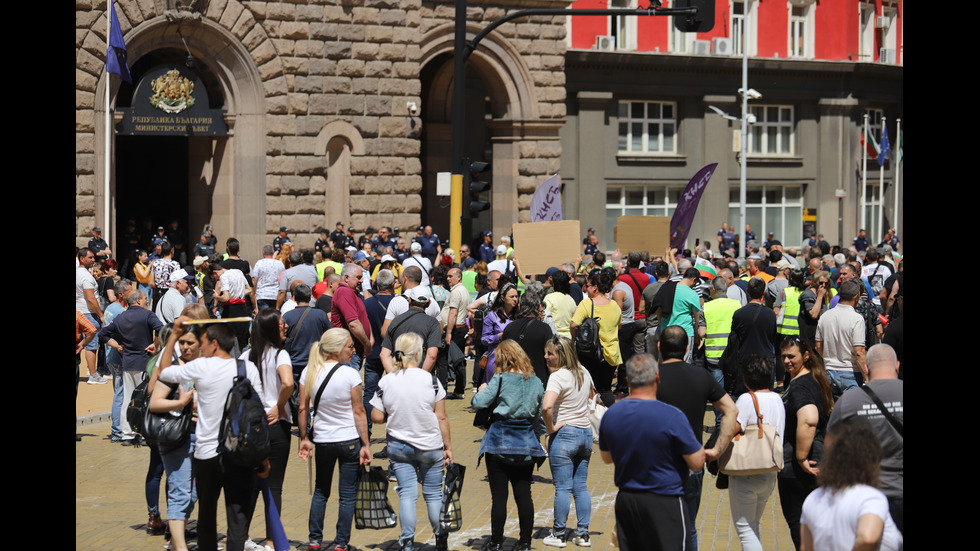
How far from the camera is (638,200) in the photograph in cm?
3928

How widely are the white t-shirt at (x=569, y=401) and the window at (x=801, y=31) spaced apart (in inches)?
1349

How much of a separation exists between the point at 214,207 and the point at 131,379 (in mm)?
13752

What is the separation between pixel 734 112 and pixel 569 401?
3187 cm

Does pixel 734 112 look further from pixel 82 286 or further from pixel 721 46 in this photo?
pixel 82 286

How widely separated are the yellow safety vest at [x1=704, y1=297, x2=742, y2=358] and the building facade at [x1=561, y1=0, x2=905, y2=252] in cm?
2342

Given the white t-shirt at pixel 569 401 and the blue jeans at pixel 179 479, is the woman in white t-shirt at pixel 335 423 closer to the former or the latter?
the blue jeans at pixel 179 479

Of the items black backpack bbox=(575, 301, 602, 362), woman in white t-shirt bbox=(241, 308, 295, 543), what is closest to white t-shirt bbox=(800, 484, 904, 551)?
woman in white t-shirt bbox=(241, 308, 295, 543)

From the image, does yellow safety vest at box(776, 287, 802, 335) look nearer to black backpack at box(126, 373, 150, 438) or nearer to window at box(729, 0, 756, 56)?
black backpack at box(126, 373, 150, 438)

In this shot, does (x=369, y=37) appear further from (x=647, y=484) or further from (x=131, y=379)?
(x=647, y=484)

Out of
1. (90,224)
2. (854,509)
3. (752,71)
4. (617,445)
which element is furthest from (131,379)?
(752,71)

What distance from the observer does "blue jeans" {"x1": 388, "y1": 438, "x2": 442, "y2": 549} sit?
29.0ft

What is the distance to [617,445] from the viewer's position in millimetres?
7070

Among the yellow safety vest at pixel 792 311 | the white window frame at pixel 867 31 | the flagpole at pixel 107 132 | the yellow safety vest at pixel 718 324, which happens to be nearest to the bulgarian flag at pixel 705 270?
the yellow safety vest at pixel 792 311

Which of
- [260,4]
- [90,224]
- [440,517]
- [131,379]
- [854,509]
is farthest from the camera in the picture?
[260,4]
